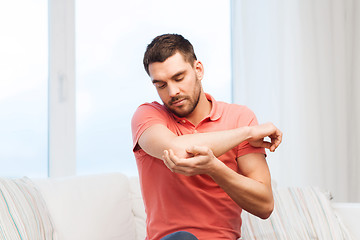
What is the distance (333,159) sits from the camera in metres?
3.64

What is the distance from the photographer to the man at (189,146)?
1.52 metres

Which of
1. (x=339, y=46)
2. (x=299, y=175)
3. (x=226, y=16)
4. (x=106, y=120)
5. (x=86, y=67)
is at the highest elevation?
(x=226, y=16)

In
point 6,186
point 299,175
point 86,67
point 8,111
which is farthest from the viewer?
point 299,175

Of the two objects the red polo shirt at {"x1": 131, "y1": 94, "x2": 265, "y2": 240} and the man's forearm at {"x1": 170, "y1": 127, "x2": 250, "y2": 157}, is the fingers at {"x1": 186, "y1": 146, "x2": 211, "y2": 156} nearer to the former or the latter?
the man's forearm at {"x1": 170, "y1": 127, "x2": 250, "y2": 157}

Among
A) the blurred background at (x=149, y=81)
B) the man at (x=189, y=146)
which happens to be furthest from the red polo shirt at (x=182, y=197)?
the blurred background at (x=149, y=81)

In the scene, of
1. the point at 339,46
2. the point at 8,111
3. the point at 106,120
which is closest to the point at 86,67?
the point at 106,120

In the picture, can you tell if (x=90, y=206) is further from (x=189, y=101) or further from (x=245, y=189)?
(x=245, y=189)

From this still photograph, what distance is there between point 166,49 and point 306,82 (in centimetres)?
218

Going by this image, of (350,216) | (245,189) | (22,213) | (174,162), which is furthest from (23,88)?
(350,216)

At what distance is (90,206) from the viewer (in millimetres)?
2129

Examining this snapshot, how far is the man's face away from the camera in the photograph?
1.63 metres

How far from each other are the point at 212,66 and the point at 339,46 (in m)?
1.04

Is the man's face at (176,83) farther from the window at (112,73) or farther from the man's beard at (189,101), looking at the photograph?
the window at (112,73)

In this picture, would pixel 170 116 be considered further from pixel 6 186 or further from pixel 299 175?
pixel 299 175
